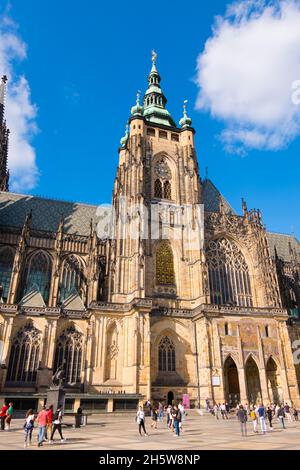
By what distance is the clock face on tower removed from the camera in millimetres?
44500

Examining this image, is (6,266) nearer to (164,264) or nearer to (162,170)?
(164,264)

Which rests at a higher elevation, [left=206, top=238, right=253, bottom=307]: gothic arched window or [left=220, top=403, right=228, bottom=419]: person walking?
[left=206, top=238, right=253, bottom=307]: gothic arched window

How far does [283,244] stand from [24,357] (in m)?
41.8

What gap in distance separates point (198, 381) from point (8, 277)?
73.7 feet

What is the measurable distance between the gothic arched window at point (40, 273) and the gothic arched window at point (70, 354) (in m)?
6.14

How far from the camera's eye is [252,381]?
35375mm

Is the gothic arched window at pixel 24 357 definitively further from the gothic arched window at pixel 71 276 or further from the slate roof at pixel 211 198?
the slate roof at pixel 211 198

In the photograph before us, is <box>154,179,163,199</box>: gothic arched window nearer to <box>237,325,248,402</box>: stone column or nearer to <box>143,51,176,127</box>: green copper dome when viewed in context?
<box>143,51,176,127</box>: green copper dome

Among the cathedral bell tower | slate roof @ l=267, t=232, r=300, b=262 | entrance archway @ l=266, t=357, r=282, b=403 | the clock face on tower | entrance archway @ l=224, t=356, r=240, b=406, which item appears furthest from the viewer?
slate roof @ l=267, t=232, r=300, b=262

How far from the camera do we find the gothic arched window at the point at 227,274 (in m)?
40.2

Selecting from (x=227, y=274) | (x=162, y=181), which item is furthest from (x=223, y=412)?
(x=162, y=181)

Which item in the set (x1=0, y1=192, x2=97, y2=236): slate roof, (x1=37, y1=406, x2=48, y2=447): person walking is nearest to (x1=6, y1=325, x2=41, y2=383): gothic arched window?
(x1=0, y1=192, x2=97, y2=236): slate roof

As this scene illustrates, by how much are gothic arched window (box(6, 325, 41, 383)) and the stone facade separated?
0.29 feet

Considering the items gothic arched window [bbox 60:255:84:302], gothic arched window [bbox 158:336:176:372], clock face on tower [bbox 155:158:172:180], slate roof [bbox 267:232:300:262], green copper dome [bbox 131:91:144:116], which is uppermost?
green copper dome [bbox 131:91:144:116]
